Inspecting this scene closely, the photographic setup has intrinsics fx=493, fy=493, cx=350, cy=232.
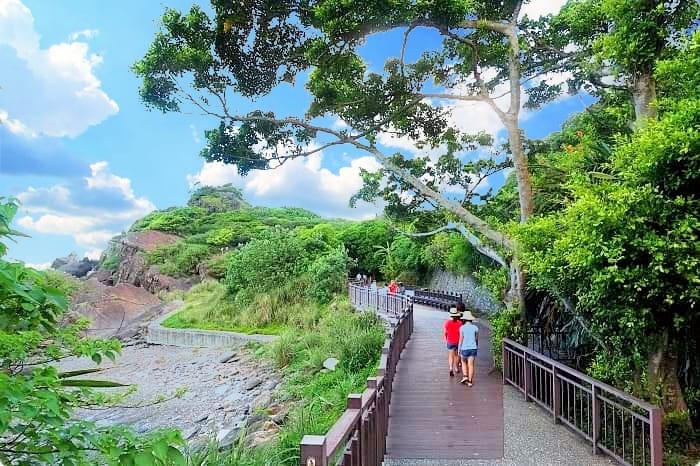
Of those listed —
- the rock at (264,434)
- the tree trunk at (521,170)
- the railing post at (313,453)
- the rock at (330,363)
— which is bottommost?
the rock at (264,434)

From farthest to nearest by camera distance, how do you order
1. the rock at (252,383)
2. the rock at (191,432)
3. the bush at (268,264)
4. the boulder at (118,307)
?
1. the boulder at (118,307)
2. the bush at (268,264)
3. the rock at (252,383)
4. the rock at (191,432)

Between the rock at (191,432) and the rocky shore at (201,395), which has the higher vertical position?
the rocky shore at (201,395)

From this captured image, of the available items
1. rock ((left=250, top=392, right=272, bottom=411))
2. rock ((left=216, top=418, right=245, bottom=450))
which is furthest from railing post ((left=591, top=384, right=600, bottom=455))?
rock ((left=250, top=392, right=272, bottom=411))

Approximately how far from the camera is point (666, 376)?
3.95 meters

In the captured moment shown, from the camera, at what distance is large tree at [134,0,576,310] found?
7.21 metres

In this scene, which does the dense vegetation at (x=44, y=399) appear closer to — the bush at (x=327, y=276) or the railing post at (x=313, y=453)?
the railing post at (x=313, y=453)

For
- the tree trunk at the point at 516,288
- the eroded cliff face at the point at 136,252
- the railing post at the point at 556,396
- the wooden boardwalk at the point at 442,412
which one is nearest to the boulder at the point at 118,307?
the eroded cliff face at the point at 136,252

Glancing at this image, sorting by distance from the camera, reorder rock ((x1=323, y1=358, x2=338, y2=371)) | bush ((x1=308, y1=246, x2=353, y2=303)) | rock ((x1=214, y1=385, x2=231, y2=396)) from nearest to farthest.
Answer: rock ((x1=323, y1=358, x2=338, y2=371)) → rock ((x1=214, y1=385, x2=231, y2=396)) → bush ((x1=308, y1=246, x2=353, y2=303))

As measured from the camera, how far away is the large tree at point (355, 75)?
7.21 m

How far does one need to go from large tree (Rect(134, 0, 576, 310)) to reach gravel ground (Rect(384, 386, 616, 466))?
95.3 inches

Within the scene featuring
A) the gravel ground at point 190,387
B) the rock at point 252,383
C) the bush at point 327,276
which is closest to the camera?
the gravel ground at point 190,387

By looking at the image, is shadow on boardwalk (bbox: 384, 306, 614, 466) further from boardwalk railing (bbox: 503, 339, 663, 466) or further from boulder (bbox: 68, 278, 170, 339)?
boulder (bbox: 68, 278, 170, 339)

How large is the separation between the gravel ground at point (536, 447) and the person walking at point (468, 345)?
0.98 m

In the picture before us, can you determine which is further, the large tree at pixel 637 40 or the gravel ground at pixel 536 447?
the large tree at pixel 637 40
